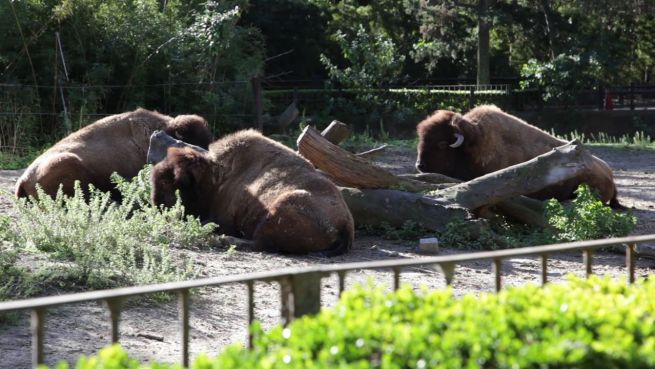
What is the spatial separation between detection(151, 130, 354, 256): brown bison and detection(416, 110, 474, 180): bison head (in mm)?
3908

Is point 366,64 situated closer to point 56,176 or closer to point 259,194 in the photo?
point 56,176

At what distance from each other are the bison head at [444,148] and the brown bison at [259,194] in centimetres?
391

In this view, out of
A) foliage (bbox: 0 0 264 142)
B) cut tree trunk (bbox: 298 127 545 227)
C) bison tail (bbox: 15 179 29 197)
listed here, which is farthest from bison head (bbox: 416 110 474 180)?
foliage (bbox: 0 0 264 142)

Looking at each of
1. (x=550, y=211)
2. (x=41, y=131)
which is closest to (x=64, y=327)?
(x=550, y=211)

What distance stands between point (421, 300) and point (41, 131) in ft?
61.0

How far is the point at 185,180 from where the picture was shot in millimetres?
12289

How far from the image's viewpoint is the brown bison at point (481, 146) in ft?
50.8

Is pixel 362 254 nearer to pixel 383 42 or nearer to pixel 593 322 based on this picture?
pixel 593 322

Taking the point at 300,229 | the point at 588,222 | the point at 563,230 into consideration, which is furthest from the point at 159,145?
the point at 588,222

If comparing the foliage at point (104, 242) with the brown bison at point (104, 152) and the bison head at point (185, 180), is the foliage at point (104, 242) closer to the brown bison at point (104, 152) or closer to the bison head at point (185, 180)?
the bison head at point (185, 180)

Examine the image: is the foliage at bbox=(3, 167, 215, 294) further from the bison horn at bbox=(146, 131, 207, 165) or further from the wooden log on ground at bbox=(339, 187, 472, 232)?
the wooden log on ground at bbox=(339, 187, 472, 232)

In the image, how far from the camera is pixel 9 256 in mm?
8711

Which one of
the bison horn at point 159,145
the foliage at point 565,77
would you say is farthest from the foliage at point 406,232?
the foliage at point 565,77

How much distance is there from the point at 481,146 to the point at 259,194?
189 inches
